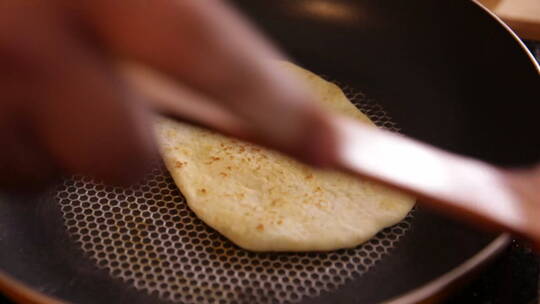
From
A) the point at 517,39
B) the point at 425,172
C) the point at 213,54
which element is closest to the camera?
the point at 213,54

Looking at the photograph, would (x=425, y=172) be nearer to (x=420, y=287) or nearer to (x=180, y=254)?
(x=420, y=287)

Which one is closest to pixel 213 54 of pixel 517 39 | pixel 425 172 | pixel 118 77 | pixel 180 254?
pixel 118 77

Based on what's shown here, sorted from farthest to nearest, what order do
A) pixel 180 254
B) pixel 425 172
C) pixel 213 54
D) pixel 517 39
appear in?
1. pixel 517 39
2. pixel 180 254
3. pixel 425 172
4. pixel 213 54

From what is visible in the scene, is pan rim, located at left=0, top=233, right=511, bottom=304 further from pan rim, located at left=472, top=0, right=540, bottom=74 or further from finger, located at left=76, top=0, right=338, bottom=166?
pan rim, located at left=472, top=0, right=540, bottom=74

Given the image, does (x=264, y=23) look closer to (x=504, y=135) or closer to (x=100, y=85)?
(x=504, y=135)

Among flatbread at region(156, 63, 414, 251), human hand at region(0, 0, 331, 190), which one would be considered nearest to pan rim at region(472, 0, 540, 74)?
flatbread at region(156, 63, 414, 251)

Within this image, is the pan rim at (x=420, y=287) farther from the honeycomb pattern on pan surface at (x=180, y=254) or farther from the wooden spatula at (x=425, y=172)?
the honeycomb pattern on pan surface at (x=180, y=254)
